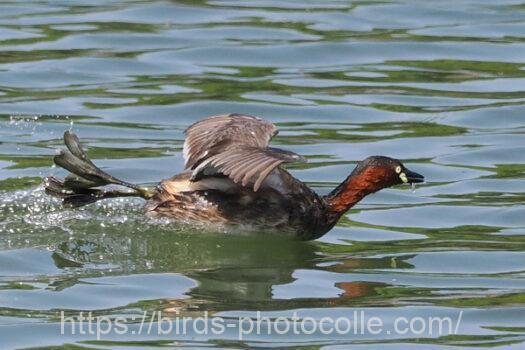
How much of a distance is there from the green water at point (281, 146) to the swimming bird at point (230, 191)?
0.15 m

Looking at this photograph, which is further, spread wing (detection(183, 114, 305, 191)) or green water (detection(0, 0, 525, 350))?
spread wing (detection(183, 114, 305, 191))

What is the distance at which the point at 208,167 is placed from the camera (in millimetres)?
10492

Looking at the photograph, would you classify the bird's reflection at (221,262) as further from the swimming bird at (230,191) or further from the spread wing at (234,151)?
the spread wing at (234,151)

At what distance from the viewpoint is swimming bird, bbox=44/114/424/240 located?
34.6ft

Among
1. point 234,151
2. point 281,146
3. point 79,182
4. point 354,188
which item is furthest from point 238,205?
point 281,146

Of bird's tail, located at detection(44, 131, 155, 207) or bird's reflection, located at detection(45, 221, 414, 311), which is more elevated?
bird's tail, located at detection(44, 131, 155, 207)

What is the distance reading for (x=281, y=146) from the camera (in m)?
13.0

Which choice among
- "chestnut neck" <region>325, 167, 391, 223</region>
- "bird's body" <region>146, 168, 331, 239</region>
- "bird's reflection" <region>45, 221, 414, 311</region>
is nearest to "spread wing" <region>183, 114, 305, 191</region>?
"bird's body" <region>146, 168, 331, 239</region>

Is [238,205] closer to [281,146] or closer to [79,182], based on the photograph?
[79,182]

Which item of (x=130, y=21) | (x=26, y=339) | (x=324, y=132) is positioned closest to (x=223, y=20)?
(x=130, y=21)

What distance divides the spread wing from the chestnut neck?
1.98 ft

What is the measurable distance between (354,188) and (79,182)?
1832 millimetres

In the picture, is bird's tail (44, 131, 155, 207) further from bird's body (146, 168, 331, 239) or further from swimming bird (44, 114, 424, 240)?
bird's body (146, 168, 331, 239)

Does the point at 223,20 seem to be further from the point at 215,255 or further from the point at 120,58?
the point at 215,255
